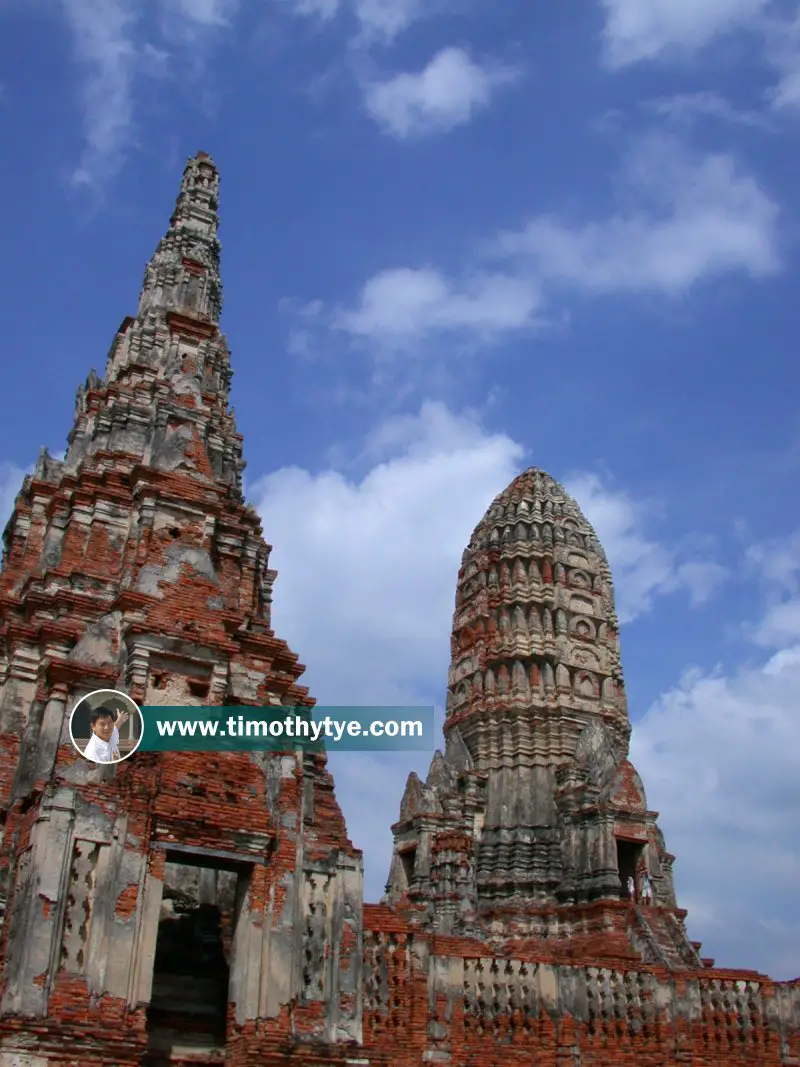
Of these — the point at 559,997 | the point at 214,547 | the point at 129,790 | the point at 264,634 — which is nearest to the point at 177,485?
the point at 214,547

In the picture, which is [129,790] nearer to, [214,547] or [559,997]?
[214,547]

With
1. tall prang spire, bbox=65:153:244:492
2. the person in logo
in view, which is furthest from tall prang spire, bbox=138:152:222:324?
the person in logo

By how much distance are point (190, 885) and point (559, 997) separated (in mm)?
6930

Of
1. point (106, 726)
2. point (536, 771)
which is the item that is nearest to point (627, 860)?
point (536, 771)

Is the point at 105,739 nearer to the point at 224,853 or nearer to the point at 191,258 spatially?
the point at 224,853

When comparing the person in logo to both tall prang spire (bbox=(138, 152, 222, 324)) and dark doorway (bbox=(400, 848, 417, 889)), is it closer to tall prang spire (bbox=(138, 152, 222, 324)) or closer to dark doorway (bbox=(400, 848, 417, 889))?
tall prang spire (bbox=(138, 152, 222, 324))

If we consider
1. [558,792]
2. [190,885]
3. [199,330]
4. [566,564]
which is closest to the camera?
[190,885]

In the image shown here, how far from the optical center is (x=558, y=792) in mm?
30812

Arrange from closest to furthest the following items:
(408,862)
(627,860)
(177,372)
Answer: (177,372), (627,860), (408,862)

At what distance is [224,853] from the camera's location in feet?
45.2

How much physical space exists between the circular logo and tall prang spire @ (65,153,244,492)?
532 cm

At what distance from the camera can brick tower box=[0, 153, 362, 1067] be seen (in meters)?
12.5

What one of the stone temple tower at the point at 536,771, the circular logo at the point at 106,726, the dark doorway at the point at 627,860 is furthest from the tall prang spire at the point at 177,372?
the dark doorway at the point at 627,860

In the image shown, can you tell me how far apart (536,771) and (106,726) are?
1988 cm
